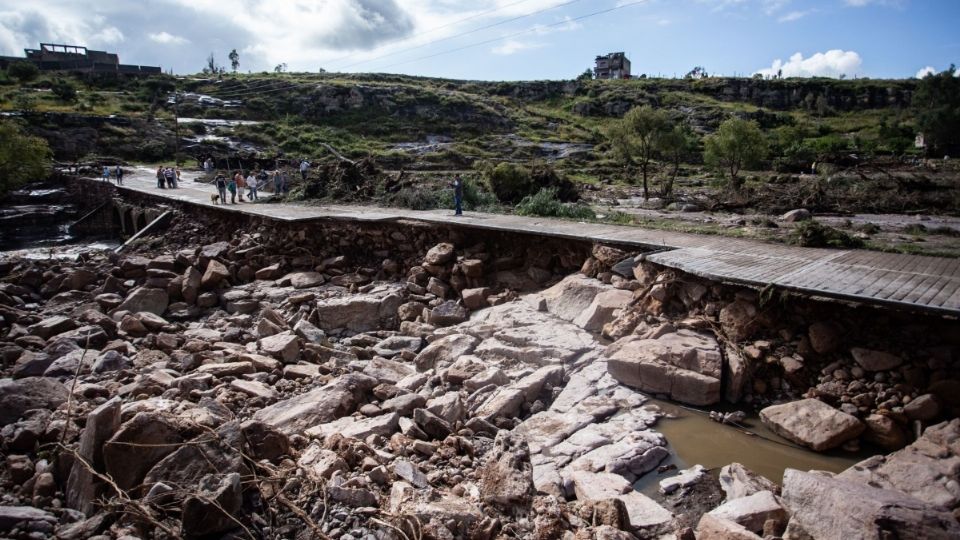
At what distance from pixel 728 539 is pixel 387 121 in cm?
6508

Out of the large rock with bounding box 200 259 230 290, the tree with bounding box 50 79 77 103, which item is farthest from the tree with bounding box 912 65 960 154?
the tree with bounding box 50 79 77 103

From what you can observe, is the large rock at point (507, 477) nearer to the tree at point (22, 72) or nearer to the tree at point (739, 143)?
the tree at point (739, 143)

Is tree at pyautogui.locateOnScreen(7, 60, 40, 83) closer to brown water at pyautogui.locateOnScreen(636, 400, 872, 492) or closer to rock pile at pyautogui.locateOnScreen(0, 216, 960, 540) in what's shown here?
rock pile at pyautogui.locateOnScreen(0, 216, 960, 540)

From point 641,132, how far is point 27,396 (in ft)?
96.9

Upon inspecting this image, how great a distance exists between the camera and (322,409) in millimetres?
5887

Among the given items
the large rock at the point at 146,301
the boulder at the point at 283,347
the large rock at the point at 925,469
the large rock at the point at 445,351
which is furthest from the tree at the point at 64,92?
the large rock at the point at 925,469

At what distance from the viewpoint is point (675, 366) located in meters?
6.14

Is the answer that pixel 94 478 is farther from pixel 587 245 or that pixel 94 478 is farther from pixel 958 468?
pixel 587 245

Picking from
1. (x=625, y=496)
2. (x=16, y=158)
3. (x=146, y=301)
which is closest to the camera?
(x=625, y=496)

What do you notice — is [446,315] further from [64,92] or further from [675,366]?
[64,92]

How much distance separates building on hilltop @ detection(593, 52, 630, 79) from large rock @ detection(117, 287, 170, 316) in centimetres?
11483

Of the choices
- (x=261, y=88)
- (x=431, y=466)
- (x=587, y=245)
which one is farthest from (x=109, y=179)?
(x=261, y=88)

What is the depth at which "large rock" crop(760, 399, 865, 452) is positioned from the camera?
505 centimetres

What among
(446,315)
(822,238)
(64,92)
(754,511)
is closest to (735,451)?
(754,511)
